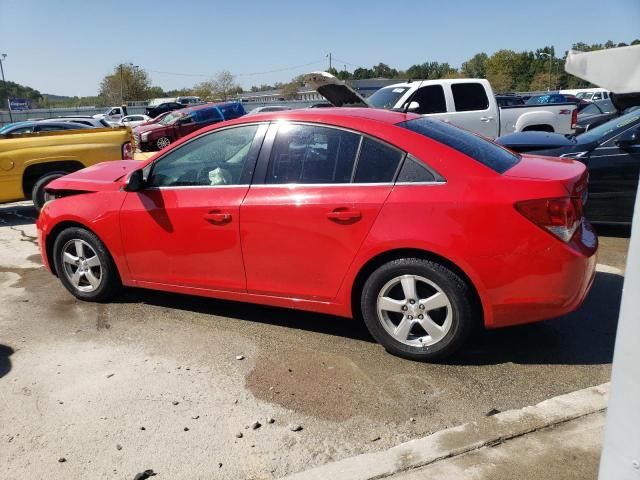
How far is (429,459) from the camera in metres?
2.59

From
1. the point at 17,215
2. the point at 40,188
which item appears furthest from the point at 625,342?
the point at 17,215

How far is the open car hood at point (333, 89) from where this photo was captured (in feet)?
21.4

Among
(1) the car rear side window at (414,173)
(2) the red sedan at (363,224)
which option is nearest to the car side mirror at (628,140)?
(2) the red sedan at (363,224)

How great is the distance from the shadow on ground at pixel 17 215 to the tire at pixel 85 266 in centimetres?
480

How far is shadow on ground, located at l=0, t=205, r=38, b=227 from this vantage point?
9125mm

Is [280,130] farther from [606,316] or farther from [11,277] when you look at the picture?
[11,277]

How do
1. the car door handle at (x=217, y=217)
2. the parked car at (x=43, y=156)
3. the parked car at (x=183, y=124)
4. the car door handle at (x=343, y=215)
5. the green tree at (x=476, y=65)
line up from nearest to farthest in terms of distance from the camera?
the car door handle at (x=343, y=215) → the car door handle at (x=217, y=217) → the parked car at (x=43, y=156) → the parked car at (x=183, y=124) → the green tree at (x=476, y=65)

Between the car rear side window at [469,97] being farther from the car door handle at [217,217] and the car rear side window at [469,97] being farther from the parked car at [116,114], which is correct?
the parked car at [116,114]

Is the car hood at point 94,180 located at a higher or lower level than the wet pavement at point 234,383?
higher

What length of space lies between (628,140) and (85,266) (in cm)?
598

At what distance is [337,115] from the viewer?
3.89 metres

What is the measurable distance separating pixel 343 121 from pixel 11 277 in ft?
14.2

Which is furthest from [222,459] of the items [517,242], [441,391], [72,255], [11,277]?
[11,277]

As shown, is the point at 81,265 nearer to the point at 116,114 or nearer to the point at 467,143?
the point at 467,143
